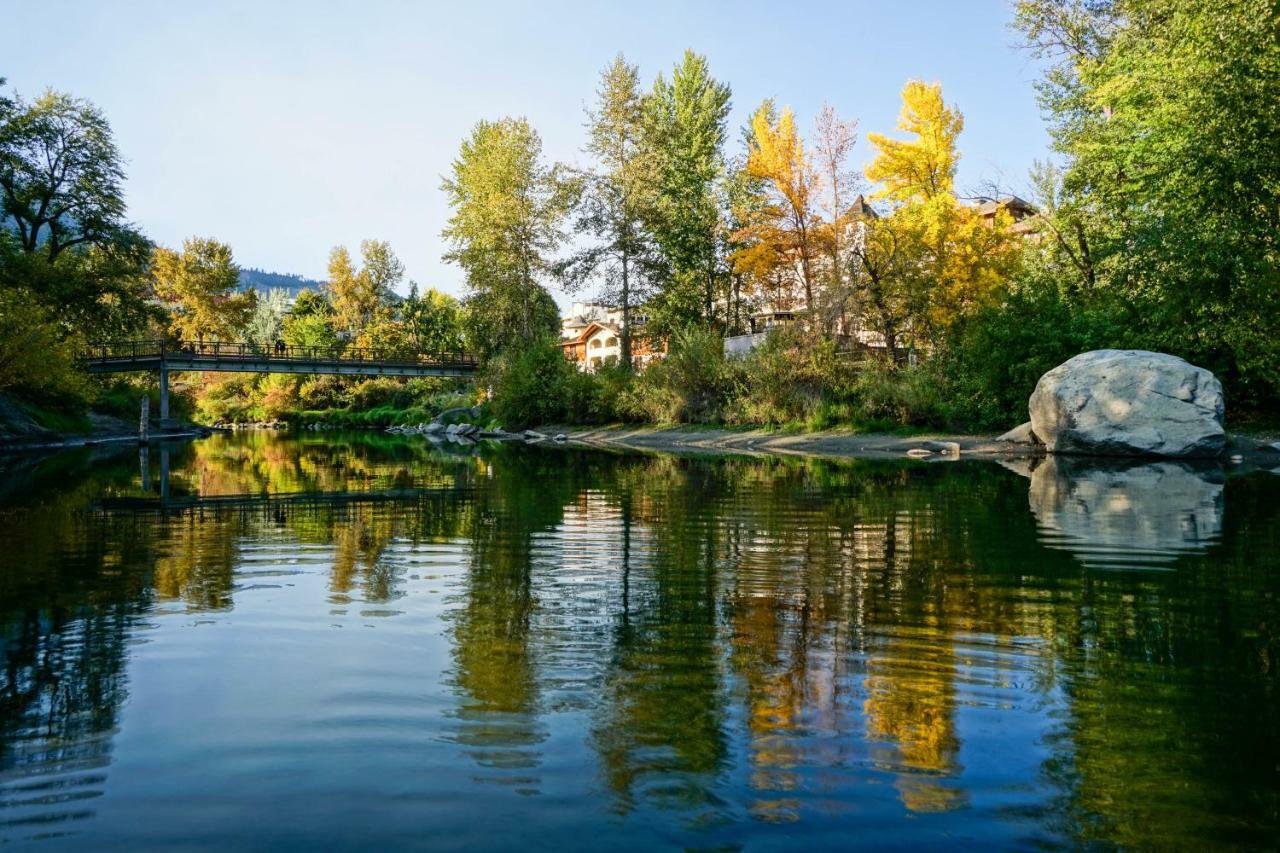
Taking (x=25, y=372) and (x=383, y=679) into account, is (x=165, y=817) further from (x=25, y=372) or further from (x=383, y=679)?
(x=25, y=372)

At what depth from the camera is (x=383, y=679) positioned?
17.7 feet

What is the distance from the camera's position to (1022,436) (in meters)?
29.0

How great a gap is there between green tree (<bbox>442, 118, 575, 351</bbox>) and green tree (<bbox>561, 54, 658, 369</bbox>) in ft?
7.37

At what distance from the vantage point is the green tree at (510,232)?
172ft

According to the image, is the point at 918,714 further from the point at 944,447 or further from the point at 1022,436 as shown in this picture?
the point at 1022,436

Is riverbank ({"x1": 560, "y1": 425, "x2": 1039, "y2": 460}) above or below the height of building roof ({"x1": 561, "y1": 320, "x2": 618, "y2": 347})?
below

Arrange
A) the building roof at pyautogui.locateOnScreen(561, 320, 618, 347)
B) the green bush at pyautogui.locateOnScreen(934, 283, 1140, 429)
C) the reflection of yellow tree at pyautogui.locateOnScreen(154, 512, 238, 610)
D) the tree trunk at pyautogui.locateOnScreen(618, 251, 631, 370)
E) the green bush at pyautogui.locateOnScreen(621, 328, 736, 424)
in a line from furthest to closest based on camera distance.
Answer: the building roof at pyautogui.locateOnScreen(561, 320, 618, 347), the tree trunk at pyautogui.locateOnScreen(618, 251, 631, 370), the green bush at pyautogui.locateOnScreen(621, 328, 736, 424), the green bush at pyautogui.locateOnScreen(934, 283, 1140, 429), the reflection of yellow tree at pyautogui.locateOnScreen(154, 512, 238, 610)

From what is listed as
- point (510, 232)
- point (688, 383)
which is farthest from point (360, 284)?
point (688, 383)

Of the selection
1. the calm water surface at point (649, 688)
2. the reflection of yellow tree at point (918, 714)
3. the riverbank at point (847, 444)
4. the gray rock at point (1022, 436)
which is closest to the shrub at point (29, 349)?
the riverbank at point (847, 444)

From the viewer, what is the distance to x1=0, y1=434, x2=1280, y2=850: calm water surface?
352 cm

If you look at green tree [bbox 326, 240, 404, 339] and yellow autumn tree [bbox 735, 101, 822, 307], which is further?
green tree [bbox 326, 240, 404, 339]

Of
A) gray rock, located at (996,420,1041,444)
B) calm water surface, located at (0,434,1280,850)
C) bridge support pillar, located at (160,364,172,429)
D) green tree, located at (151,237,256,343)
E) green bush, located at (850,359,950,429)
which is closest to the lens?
calm water surface, located at (0,434,1280,850)

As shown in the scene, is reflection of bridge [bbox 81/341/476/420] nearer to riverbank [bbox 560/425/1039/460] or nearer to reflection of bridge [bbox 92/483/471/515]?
riverbank [bbox 560/425/1039/460]

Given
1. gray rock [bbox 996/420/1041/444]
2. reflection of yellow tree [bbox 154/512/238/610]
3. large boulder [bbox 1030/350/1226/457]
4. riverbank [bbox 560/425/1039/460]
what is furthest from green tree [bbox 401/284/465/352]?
reflection of yellow tree [bbox 154/512/238/610]
